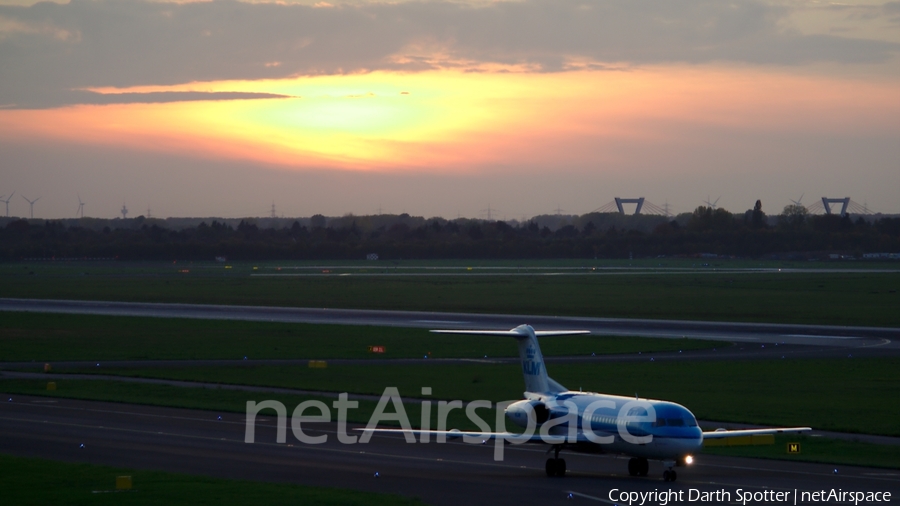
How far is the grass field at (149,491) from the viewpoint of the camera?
27.2 meters

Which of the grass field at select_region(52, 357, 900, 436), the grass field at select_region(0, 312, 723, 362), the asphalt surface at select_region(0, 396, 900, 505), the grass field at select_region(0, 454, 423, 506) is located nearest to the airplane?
the asphalt surface at select_region(0, 396, 900, 505)

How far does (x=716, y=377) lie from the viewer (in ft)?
189

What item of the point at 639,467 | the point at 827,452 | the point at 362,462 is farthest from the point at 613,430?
the point at 827,452

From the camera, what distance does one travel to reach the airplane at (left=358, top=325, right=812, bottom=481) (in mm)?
29484

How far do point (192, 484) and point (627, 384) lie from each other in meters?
30.0

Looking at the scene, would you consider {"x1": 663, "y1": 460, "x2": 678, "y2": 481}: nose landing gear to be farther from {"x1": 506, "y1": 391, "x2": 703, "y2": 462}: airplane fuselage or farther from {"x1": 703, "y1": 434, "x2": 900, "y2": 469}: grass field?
{"x1": 703, "y1": 434, "x2": 900, "y2": 469}: grass field

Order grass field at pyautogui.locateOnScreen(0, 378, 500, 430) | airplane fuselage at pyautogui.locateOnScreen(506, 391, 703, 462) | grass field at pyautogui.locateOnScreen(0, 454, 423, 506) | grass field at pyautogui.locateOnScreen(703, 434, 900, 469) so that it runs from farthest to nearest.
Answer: grass field at pyautogui.locateOnScreen(0, 378, 500, 430) < grass field at pyautogui.locateOnScreen(703, 434, 900, 469) < airplane fuselage at pyautogui.locateOnScreen(506, 391, 703, 462) < grass field at pyautogui.locateOnScreen(0, 454, 423, 506)

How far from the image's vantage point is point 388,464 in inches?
1348

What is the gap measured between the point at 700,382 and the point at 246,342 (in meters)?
35.6

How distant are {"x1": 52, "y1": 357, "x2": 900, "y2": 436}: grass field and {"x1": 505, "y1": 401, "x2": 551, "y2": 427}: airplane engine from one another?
1406 centimetres

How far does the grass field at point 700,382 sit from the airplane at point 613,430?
13640 mm

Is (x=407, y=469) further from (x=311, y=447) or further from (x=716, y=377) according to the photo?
(x=716, y=377)

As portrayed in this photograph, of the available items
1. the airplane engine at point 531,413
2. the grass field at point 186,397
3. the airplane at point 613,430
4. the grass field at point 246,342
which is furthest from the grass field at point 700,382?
the airplane engine at point 531,413

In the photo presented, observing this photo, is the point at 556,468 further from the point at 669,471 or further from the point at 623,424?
the point at 669,471
